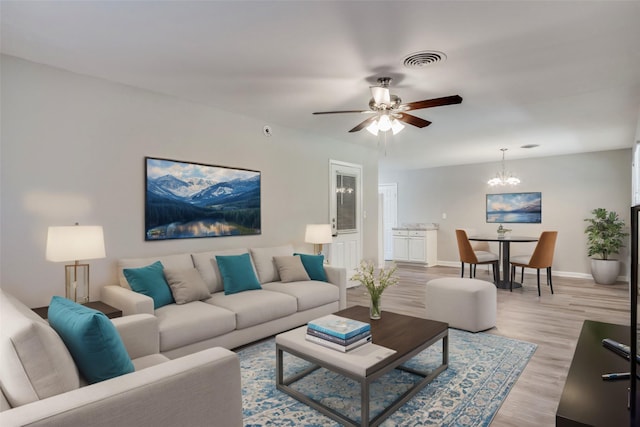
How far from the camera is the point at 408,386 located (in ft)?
8.34

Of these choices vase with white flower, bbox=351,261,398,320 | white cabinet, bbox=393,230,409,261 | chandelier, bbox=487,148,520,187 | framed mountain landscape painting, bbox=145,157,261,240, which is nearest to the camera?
vase with white flower, bbox=351,261,398,320

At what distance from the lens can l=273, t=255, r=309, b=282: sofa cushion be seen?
4.05 metres

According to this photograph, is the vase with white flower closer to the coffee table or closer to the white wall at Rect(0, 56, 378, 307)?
the coffee table

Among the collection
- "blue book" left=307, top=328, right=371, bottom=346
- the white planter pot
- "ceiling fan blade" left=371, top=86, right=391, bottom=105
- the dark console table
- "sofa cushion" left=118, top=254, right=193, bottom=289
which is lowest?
the white planter pot

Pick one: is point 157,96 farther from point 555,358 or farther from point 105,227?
point 555,358

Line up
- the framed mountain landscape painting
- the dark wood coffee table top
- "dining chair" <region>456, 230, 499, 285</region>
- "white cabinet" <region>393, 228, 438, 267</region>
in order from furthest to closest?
"white cabinet" <region>393, 228, 438, 267</region>
"dining chair" <region>456, 230, 499, 285</region>
the framed mountain landscape painting
the dark wood coffee table top

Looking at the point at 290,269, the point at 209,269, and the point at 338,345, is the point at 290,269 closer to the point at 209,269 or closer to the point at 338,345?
the point at 209,269

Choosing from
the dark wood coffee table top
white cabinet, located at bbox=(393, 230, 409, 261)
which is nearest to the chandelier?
white cabinet, located at bbox=(393, 230, 409, 261)

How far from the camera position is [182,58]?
2725 millimetres

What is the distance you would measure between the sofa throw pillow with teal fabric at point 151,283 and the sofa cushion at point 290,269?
1.29 meters

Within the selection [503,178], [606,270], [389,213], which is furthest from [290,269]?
[389,213]

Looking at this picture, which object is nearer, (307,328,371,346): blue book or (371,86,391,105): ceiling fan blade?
→ (307,328,371,346): blue book

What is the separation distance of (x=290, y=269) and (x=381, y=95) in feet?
6.98

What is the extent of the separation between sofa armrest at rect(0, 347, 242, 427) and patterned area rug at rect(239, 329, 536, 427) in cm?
67
